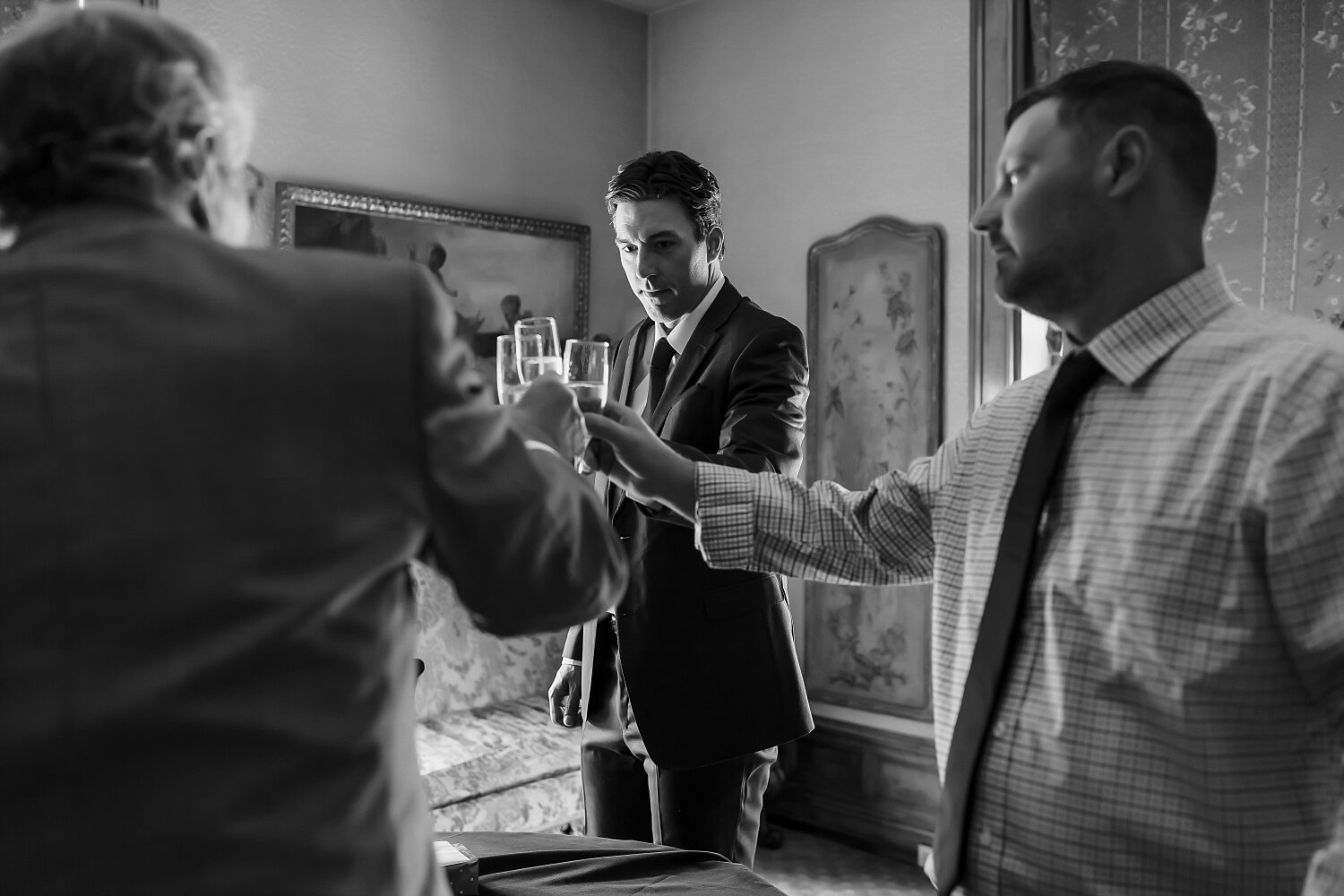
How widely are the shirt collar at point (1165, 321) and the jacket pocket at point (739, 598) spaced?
986mm

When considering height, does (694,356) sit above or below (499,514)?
above

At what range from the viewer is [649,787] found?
90.5 inches

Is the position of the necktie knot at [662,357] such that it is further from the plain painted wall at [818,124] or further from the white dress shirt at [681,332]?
the plain painted wall at [818,124]

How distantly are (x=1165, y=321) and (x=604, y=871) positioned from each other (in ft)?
3.59

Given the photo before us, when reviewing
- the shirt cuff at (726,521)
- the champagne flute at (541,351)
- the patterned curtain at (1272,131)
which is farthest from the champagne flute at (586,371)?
the patterned curtain at (1272,131)

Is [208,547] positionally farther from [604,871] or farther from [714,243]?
[714,243]

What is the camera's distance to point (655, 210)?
7.88ft

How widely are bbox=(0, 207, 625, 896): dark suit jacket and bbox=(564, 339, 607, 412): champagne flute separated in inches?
27.9

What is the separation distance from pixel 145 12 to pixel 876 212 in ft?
12.4

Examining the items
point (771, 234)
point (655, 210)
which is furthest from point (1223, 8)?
point (655, 210)

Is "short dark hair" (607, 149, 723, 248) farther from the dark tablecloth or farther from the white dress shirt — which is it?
the dark tablecloth

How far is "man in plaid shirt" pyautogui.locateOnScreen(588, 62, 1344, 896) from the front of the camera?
1.21 meters

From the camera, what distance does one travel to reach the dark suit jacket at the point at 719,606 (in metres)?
2.17

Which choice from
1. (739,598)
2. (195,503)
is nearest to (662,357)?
(739,598)
